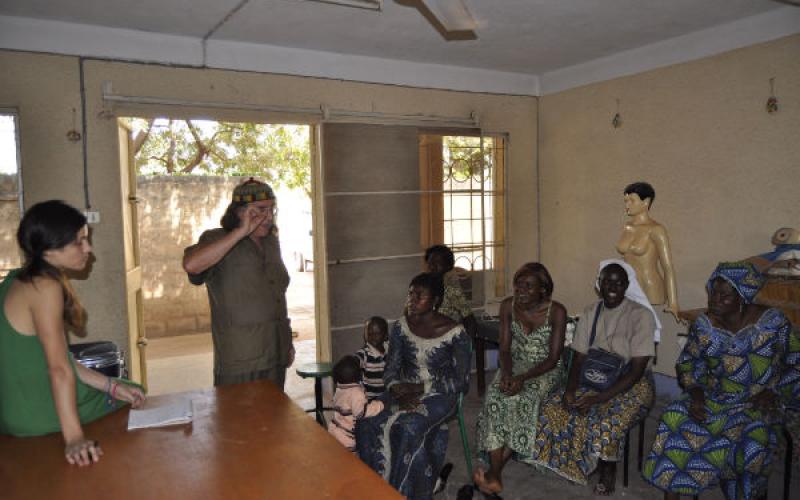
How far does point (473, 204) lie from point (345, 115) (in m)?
1.61

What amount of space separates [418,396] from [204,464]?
4.96 feet

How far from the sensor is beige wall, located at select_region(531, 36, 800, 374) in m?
4.23

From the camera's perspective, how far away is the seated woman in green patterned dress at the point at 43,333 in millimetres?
1889

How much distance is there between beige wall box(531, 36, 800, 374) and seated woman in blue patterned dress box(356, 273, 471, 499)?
2.61 metres

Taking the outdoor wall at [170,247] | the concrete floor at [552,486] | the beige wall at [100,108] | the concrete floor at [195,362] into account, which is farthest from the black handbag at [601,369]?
the outdoor wall at [170,247]

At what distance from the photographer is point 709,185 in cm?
465

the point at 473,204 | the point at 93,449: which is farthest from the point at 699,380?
the point at 473,204

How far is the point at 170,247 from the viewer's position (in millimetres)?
8648

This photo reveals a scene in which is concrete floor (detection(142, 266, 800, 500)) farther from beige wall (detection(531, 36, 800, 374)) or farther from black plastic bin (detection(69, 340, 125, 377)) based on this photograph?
black plastic bin (detection(69, 340, 125, 377))

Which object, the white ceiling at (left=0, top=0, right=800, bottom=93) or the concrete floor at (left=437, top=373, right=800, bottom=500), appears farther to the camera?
the white ceiling at (left=0, top=0, right=800, bottom=93)

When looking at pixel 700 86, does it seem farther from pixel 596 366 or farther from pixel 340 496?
pixel 340 496

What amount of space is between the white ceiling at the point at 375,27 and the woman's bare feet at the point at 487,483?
106 inches

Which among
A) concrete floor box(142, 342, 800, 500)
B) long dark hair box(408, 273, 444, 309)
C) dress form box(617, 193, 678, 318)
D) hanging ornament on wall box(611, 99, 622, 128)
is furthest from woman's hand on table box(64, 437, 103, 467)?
hanging ornament on wall box(611, 99, 622, 128)

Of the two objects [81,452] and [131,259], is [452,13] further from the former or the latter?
[131,259]
